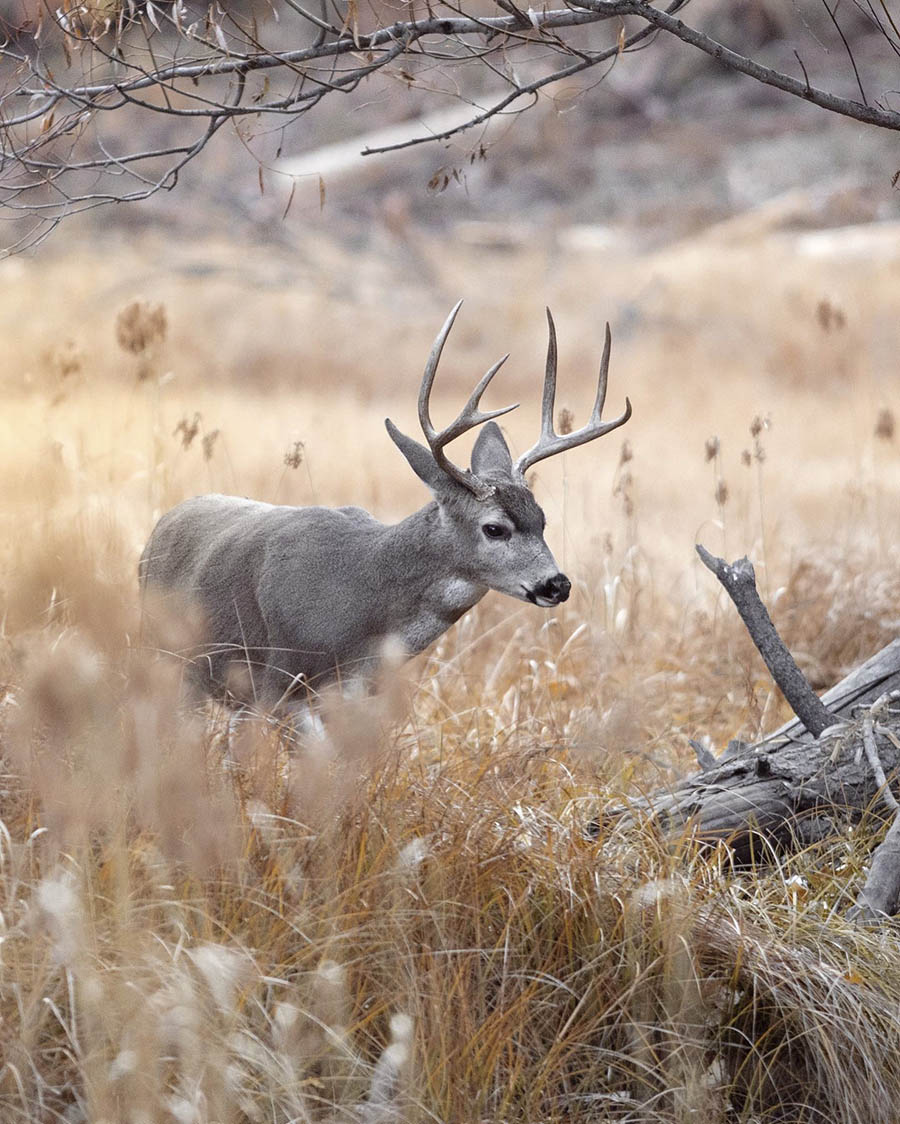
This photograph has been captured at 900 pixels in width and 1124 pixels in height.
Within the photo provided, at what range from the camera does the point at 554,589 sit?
448 centimetres

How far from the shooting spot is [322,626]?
4.56 meters

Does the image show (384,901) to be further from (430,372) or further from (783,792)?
(430,372)

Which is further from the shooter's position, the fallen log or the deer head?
the deer head

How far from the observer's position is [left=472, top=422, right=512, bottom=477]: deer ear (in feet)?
15.8

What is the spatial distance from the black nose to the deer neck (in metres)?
0.25

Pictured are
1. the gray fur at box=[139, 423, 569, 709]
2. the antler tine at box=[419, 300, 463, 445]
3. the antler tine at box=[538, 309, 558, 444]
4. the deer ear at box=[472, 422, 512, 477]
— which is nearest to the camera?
the antler tine at box=[419, 300, 463, 445]

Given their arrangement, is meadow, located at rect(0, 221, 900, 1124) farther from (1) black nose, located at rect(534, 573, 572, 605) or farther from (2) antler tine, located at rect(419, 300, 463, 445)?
(2) antler tine, located at rect(419, 300, 463, 445)

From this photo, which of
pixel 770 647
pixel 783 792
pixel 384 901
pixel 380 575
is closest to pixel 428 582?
pixel 380 575

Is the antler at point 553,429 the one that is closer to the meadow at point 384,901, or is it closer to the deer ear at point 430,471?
the deer ear at point 430,471

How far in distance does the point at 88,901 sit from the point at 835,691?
2642 mm

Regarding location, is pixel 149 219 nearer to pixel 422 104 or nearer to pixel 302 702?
pixel 422 104

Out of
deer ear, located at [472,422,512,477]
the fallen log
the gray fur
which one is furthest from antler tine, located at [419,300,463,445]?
the fallen log

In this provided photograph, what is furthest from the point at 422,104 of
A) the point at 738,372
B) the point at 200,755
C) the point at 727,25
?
the point at 200,755

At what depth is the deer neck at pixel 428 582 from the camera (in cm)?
462
